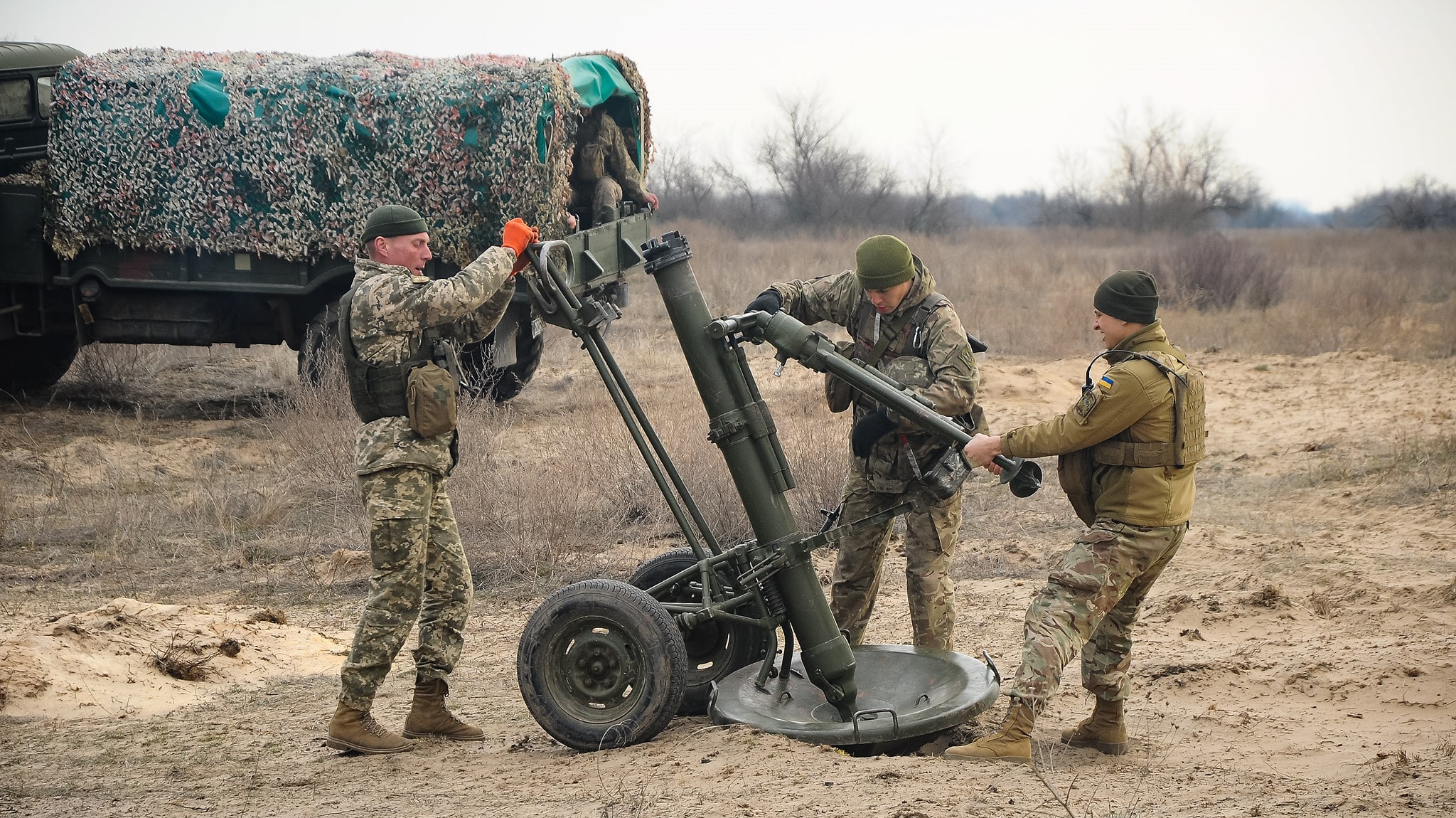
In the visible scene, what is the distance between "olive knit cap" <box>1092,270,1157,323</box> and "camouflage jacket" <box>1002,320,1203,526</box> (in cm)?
12

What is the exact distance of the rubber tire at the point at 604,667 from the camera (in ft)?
14.0

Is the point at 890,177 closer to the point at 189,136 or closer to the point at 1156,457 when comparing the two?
the point at 189,136

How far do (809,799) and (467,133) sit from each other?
7206 millimetres

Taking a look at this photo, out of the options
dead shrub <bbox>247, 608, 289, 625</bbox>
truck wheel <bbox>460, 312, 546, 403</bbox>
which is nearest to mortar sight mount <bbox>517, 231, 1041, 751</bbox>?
dead shrub <bbox>247, 608, 289, 625</bbox>

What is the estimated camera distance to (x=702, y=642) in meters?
4.92

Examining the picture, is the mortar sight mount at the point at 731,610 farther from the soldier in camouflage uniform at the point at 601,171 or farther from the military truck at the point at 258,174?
the soldier in camouflage uniform at the point at 601,171

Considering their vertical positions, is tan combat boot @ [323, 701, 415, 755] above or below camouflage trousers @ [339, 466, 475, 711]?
below

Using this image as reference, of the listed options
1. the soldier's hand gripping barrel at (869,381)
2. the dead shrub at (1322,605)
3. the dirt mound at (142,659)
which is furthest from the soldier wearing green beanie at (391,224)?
the dead shrub at (1322,605)

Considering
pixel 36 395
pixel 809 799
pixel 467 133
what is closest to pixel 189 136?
pixel 467 133

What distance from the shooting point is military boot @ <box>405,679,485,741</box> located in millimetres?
4664

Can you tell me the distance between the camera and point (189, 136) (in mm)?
9867

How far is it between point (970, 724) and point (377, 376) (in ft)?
8.33

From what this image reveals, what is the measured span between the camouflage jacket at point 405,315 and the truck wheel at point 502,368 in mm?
5561

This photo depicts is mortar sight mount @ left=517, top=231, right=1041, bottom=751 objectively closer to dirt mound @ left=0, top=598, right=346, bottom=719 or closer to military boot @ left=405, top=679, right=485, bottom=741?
military boot @ left=405, top=679, right=485, bottom=741
